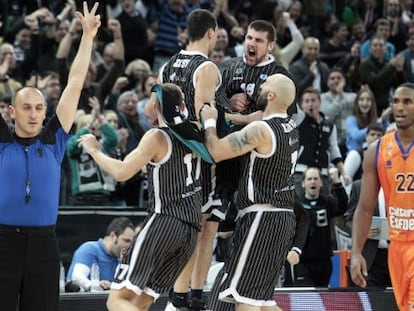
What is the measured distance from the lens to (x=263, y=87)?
910 cm

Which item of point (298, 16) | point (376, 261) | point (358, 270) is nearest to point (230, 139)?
point (358, 270)

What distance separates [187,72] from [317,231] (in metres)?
4.19

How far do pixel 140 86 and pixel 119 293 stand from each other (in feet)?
26.9

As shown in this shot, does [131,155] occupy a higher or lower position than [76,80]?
lower

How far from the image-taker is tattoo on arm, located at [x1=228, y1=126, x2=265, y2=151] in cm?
873

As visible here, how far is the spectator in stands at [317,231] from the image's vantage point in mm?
12727

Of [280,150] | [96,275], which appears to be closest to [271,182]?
[280,150]

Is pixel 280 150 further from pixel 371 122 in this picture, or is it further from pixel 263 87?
pixel 371 122

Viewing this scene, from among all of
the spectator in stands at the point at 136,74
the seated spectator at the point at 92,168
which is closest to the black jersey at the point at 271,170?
the seated spectator at the point at 92,168

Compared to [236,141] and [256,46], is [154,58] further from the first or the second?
[236,141]

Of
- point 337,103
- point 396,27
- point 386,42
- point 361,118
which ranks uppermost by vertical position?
point 396,27

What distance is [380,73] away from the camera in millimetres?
18156

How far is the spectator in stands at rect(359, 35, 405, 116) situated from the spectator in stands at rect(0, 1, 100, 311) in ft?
33.4

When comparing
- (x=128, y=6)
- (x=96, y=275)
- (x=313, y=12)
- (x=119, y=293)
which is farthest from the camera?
(x=313, y=12)
